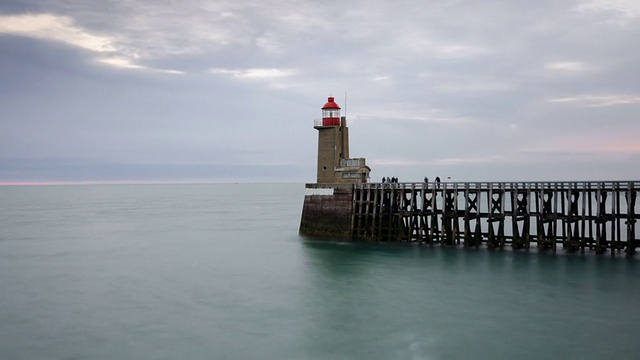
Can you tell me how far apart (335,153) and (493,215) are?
10751mm

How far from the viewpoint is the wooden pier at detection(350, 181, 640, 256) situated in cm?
2664

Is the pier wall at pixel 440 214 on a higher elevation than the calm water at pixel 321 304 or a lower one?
higher

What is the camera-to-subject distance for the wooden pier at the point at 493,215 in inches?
1049

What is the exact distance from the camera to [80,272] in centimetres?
2791

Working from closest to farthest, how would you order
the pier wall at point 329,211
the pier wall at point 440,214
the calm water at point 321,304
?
the calm water at point 321,304, the pier wall at point 440,214, the pier wall at point 329,211

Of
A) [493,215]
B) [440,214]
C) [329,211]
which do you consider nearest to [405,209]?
[440,214]

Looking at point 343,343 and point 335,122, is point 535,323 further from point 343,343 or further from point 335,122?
point 335,122

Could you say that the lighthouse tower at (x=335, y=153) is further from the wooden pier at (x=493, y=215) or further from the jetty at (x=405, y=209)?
the wooden pier at (x=493, y=215)

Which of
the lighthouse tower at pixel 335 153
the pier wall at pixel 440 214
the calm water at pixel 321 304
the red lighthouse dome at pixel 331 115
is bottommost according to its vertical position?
the calm water at pixel 321 304

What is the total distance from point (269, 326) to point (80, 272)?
15351 mm

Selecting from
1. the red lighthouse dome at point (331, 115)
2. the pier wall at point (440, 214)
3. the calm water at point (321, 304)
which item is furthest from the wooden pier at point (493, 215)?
the red lighthouse dome at point (331, 115)

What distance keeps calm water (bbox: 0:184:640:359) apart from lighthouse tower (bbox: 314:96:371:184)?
15.0 ft

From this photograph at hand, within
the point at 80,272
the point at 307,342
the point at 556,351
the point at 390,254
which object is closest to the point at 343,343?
the point at 307,342

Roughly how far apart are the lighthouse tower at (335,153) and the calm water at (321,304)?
15.0 ft
